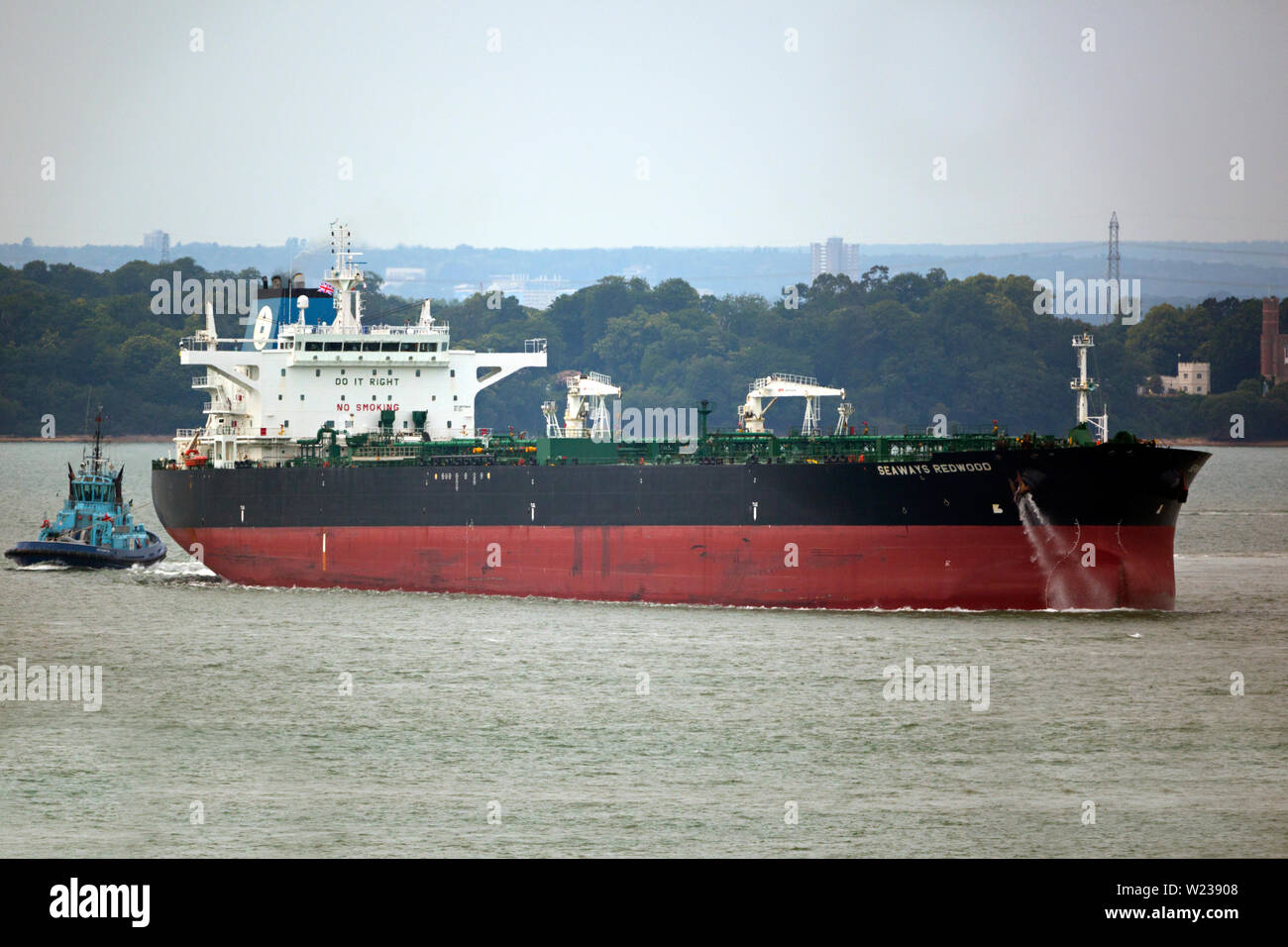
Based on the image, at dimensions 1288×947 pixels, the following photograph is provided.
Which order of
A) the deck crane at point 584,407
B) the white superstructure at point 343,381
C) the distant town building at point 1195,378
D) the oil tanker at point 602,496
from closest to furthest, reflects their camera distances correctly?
the oil tanker at point 602,496 → the deck crane at point 584,407 → the white superstructure at point 343,381 → the distant town building at point 1195,378

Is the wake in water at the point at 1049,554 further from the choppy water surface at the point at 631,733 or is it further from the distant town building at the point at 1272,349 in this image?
the distant town building at the point at 1272,349

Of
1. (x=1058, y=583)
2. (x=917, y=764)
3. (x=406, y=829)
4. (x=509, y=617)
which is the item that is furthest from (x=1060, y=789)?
(x=509, y=617)

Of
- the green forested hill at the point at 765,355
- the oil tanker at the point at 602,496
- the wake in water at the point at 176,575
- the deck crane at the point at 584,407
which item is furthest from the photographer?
the green forested hill at the point at 765,355

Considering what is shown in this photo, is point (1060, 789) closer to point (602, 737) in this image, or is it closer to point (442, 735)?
point (602, 737)

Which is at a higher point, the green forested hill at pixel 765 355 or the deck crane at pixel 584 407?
the green forested hill at pixel 765 355

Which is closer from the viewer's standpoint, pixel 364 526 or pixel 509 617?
pixel 509 617

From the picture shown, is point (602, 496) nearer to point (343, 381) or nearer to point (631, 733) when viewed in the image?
point (343, 381)

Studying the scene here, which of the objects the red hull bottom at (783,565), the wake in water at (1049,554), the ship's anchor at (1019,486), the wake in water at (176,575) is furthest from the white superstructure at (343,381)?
the wake in water at (1049,554)
